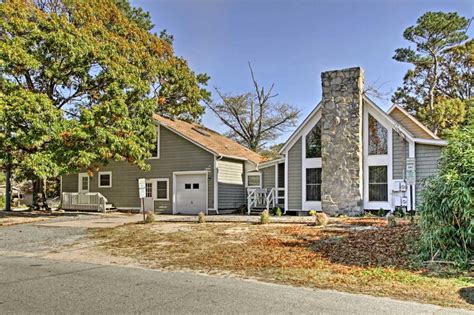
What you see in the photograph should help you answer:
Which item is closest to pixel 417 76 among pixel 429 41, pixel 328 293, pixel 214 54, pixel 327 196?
pixel 429 41

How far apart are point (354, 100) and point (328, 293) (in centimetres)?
1333

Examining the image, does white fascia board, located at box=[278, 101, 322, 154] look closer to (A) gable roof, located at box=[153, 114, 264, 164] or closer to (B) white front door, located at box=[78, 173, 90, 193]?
(A) gable roof, located at box=[153, 114, 264, 164]

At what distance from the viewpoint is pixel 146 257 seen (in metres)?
10.1

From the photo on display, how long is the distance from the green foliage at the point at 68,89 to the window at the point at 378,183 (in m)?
10.5

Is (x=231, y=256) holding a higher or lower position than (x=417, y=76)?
lower

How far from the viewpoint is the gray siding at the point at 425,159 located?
17094mm

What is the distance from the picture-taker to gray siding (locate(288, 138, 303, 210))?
65.8 feet

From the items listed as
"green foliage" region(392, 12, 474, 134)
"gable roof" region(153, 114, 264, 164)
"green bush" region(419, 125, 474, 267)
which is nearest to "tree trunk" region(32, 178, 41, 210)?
"gable roof" region(153, 114, 264, 164)

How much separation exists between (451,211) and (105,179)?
21.2 meters

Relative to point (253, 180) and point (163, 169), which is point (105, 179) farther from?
point (253, 180)

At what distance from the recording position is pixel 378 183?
18219mm

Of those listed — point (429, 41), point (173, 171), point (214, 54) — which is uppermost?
point (429, 41)

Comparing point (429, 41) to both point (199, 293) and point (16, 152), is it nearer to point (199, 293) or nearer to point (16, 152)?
point (16, 152)

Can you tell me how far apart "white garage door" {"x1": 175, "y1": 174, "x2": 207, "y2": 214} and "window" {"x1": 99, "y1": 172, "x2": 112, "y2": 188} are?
15.5 ft
